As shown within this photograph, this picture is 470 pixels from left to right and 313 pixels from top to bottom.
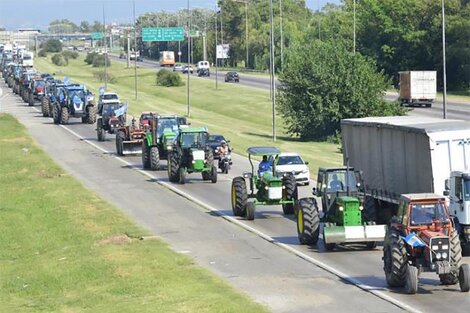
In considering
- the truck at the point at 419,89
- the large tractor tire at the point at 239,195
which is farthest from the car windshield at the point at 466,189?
the truck at the point at 419,89

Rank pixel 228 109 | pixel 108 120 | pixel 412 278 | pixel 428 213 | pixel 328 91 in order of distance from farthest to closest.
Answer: pixel 228 109 < pixel 328 91 < pixel 108 120 < pixel 428 213 < pixel 412 278

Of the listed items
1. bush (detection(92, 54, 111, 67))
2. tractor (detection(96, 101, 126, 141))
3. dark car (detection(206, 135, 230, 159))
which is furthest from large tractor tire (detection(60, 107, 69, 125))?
bush (detection(92, 54, 111, 67))

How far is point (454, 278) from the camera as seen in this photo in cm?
2481

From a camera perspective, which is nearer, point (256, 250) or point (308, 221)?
point (308, 221)

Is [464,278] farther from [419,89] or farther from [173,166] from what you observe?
[419,89]

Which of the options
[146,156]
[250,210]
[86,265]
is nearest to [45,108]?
[146,156]

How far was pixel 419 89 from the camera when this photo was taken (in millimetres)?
93375

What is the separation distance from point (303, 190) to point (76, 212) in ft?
29.9

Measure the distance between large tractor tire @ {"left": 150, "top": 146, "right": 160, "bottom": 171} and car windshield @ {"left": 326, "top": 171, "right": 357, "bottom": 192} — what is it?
20082 mm

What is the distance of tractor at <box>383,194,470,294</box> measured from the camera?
2402 cm

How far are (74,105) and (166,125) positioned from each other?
2656cm

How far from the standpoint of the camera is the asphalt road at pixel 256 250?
24.3 metres

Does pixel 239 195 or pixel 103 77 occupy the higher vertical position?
pixel 103 77

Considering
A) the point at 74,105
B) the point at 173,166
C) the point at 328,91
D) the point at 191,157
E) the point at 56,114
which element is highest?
the point at 328,91
